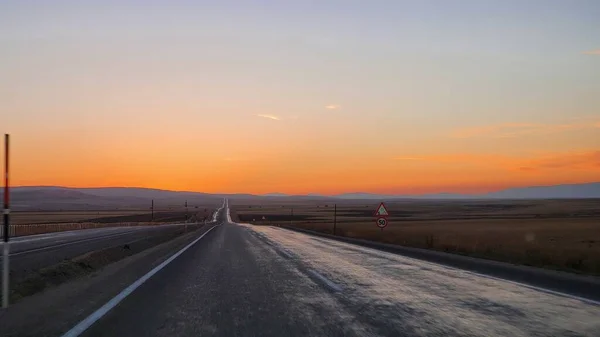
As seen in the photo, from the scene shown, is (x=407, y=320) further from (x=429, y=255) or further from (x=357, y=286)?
(x=429, y=255)

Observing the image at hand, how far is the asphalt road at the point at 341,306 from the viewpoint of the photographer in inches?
314

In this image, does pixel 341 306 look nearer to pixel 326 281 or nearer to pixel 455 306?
pixel 455 306

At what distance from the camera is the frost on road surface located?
26.3ft

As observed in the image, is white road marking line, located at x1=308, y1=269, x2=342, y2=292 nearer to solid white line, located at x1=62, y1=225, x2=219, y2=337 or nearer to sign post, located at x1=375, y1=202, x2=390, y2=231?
solid white line, located at x1=62, y1=225, x2=219, y2=337

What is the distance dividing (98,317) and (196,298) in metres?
2.42

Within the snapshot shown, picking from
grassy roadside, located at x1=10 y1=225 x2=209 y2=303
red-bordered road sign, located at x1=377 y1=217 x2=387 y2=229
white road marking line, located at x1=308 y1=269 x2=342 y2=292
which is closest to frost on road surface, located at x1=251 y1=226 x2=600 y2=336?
white road marking line, located at x1=308 y1=269 x2=342 y2=292

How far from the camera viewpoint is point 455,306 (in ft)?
32.6

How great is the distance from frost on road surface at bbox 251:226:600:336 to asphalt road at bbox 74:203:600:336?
15 millimetres

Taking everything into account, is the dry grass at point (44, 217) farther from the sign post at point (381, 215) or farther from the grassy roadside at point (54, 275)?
the grassy roadside at point (54, 275)

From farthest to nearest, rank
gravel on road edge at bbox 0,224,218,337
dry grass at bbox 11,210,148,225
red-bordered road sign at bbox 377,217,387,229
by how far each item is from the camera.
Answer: dry grass at bbox 11,210,148,225
red-bordered road sign at bbox 377,217,387,229
gravel on road edge at bbox 0,224,218,337

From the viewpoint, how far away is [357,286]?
12625 millimetres

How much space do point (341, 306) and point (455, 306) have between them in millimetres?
2072

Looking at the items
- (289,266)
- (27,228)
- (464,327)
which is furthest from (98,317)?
(27,228)

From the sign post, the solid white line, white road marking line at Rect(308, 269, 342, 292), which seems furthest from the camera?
the sign post
